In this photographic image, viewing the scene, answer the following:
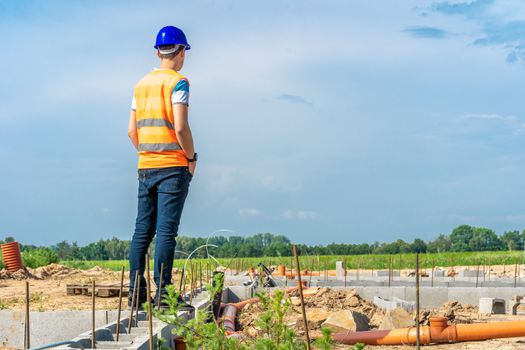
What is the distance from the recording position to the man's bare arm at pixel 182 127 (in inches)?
230

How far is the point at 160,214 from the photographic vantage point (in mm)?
5996

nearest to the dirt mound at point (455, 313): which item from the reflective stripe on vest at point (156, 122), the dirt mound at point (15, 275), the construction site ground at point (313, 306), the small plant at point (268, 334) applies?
the construction site ground at point (313, 306)

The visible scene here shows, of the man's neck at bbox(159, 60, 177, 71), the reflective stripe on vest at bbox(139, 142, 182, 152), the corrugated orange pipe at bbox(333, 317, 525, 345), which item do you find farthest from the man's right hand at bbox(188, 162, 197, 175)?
the corrugated orange pipe at bbox(333, 317, 525, 345)

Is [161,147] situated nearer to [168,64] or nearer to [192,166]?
[192,166]

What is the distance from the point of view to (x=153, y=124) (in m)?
6.05

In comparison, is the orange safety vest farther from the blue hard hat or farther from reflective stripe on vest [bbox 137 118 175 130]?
the blue hard hat

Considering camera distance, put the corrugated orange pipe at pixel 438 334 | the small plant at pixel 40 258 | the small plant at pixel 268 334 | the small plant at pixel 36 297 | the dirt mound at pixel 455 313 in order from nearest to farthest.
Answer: the small plant at pixel 268 334 → the corrugated orange pipe at pixel 438 334 → the dirt mound at pixel 455 313 → the small plant at pixel 36 297 → the small plant at pixel 40 258

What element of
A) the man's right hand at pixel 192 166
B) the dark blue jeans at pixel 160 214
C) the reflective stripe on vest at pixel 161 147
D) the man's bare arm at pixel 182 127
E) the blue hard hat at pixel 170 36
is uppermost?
the blue hard hat at pixel 170 36

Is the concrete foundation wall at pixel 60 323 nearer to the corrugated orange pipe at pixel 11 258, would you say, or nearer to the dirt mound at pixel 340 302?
the dirt mound at pixel 340 302

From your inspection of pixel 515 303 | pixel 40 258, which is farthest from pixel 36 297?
pixel 40 258

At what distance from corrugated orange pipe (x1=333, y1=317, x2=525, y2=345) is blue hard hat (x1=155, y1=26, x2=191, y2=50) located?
2.54 metres

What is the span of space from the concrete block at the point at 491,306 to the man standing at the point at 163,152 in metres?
4.25

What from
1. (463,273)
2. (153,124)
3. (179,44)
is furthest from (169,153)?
(463,273)

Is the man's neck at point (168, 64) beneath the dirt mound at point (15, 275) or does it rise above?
above
